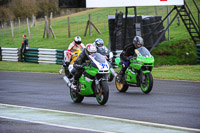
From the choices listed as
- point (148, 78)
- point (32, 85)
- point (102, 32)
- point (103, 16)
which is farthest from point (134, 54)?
point (103, 16)

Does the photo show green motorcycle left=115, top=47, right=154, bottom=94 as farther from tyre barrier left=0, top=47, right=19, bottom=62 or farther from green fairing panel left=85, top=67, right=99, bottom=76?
tyre barrier left=0, top=47, right=19, bottom=62

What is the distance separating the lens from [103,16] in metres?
65.8

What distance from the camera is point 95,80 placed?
12.5 metres

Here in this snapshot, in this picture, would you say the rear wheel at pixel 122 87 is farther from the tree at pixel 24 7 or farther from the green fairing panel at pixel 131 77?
the tree at pixel 24 7

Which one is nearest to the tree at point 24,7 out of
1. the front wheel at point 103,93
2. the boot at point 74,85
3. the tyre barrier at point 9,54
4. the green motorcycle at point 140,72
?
the tyre barrier at point 9,54

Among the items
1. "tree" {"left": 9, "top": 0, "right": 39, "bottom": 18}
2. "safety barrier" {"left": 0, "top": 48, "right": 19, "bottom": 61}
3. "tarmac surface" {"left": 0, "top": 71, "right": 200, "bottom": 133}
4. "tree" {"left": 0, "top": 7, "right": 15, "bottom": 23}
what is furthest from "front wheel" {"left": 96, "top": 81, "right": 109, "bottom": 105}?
"tree" {"left": 9, "top": 0, "right": 39, "bottom": 18}

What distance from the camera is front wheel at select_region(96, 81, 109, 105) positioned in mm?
12047

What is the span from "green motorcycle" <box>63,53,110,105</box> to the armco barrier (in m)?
18.7

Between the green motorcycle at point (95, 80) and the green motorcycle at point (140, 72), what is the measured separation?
2649mm

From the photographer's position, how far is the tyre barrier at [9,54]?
36.1 meters

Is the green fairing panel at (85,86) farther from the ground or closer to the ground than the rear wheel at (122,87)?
farther from the ground

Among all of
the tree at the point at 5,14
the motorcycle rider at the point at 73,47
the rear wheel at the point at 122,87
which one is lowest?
the rear wheel at the point at 122,87

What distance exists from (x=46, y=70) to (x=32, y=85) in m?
8.56

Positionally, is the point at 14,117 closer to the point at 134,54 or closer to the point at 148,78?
the point at 148,78
